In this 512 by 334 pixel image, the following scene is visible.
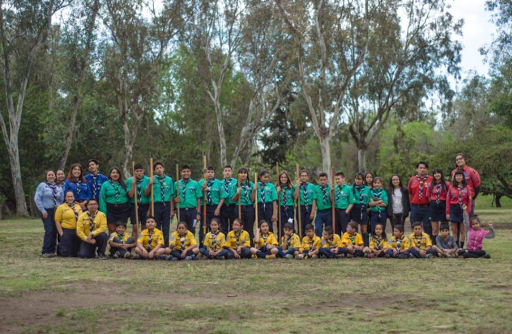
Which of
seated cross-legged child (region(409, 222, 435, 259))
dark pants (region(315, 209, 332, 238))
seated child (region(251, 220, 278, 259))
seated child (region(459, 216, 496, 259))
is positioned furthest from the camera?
dark pants (region(315, 209, 332, 238))

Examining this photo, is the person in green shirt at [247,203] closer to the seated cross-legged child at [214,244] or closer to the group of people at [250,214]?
the group of people at [250,214]

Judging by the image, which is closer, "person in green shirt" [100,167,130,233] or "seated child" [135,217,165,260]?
"seated child" [135,217,165,260]

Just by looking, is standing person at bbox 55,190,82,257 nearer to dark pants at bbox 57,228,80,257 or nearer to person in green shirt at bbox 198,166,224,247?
dark pants at bbox 57,228,80,257

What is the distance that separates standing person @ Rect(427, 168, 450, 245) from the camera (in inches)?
547

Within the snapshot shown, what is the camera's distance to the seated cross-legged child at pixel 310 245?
13070 millimetres

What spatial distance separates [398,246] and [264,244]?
2.50 metres

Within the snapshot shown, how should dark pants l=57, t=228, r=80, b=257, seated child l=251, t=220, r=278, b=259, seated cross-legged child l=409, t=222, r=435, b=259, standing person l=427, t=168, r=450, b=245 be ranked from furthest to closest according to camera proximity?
standing person l=427, t=168, r=450, b=245 < dark pants l=57, t=228, r=80, b=257 < seated child l=251, t=220, r=278, b=259 < seated cross-legged child l=409, t=222, r=435, b=259

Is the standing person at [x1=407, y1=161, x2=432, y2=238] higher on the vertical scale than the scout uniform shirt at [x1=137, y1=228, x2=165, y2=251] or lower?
higher

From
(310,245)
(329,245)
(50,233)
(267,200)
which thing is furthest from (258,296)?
(50,233)

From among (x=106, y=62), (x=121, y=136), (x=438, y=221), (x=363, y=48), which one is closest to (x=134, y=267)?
(x=438, y=221)

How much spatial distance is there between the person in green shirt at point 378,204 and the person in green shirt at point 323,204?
0.85 metres

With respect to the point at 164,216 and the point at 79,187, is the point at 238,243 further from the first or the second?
the point at 79,187

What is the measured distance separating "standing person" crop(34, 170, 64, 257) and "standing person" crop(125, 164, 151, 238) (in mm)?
1398

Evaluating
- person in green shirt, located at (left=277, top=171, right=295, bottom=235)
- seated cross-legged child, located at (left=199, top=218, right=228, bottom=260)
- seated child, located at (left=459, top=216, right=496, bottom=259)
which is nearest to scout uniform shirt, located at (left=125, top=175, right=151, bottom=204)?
seated cross-legged child, located at (left=199, top=218, right=228, bottom=260)
